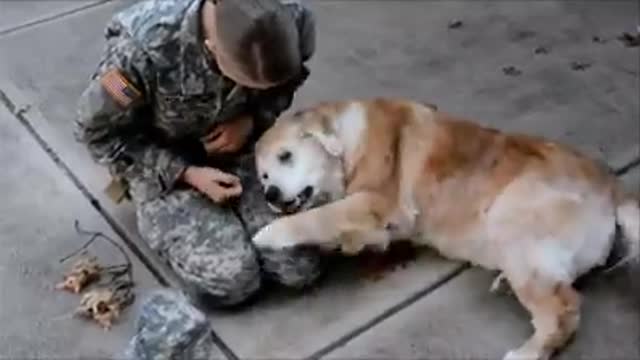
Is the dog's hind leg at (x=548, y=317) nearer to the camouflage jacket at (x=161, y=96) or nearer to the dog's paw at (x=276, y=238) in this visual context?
the dog's paw at (x=276, y=238)

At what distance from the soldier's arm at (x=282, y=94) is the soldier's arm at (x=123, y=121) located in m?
0.23

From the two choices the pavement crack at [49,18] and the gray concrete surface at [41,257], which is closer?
the gray concrete surface at [41,257]

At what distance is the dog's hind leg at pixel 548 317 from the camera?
248 centimetres

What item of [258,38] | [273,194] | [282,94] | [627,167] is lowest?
[627,167]

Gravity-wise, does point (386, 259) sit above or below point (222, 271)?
below

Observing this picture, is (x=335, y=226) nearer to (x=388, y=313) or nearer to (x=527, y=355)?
(x=388, y=313)

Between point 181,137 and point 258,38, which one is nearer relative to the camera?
point 258,38

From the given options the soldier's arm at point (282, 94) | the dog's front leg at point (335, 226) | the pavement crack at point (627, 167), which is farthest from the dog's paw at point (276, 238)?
the pavement crack at point (627, 167)

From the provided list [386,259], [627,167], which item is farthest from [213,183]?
[627,167]

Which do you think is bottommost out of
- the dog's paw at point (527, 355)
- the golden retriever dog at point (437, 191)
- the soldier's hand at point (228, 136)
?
the dog's paw at point (527, 355)

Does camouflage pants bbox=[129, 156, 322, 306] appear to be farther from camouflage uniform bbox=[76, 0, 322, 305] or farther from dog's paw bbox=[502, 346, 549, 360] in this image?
dog's paw bbox=[502, 346, 549, 360]

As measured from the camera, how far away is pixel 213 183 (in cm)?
274

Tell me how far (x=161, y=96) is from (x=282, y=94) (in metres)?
0.33

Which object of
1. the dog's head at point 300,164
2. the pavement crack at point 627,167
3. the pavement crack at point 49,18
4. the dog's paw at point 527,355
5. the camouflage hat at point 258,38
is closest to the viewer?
the camouflage hat at point 258,38
